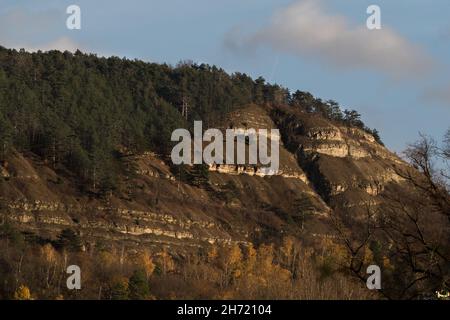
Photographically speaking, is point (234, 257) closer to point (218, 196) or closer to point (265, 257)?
point (265, 257)

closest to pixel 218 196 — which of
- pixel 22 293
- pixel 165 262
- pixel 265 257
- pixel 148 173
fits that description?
pixel 148 173

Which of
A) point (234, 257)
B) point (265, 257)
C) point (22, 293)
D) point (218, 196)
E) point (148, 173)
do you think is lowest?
point (22, 293)

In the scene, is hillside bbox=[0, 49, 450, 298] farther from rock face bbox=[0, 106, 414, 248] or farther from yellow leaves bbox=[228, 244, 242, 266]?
yellow leaves bbox=[228, 244, 242, 266]

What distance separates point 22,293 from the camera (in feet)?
274

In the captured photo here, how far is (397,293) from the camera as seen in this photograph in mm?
22688

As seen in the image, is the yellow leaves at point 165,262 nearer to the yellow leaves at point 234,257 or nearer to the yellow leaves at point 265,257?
the yellow leaves at point 234,257

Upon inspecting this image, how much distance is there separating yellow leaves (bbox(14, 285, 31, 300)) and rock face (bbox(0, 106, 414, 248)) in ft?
71.4

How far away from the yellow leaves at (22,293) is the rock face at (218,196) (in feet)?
71.4

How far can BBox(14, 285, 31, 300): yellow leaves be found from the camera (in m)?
81.8

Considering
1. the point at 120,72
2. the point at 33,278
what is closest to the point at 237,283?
the point at 33,278

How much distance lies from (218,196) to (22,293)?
72498 millimetres

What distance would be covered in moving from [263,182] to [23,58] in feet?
180

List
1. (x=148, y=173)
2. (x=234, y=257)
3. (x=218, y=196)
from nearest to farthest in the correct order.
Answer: (x=234, y=257) → (x=148, y=173) → (x=218, y=196)
